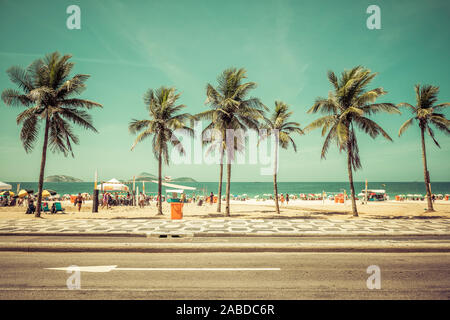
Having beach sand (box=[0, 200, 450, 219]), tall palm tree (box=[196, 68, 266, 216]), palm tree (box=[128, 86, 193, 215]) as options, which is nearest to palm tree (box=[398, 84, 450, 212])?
beach sand (box=[0, 200, 450, 219])

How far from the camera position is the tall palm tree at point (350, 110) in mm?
18062

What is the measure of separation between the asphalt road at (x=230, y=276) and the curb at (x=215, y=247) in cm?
25

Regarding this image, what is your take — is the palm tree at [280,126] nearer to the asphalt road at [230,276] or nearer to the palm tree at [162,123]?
the palm tree at [162,123]

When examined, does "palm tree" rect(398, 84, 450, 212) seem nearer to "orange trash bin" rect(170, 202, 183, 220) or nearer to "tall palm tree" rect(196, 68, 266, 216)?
"tall palm tree" rect(196, 68, 266, 216)

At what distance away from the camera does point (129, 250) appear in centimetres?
762

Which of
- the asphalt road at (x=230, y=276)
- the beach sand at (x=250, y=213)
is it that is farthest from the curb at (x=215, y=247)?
the beach sand at (x=250, y=213)

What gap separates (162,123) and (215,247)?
15141mm

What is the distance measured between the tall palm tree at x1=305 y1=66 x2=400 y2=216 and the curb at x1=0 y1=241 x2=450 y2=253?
1136cm

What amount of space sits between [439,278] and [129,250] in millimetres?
7791

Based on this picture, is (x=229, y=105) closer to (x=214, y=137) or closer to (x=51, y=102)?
(x=214, y=137)

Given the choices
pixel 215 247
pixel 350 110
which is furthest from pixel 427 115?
pixel 215 247

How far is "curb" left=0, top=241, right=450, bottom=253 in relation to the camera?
24.7ft
